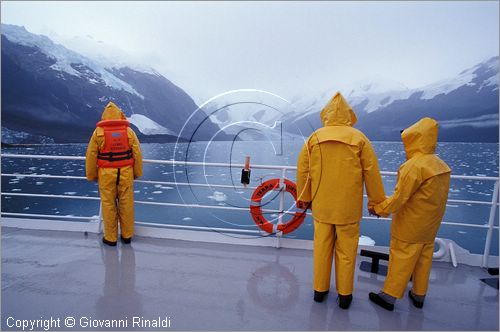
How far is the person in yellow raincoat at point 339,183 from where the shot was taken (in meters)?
1.32

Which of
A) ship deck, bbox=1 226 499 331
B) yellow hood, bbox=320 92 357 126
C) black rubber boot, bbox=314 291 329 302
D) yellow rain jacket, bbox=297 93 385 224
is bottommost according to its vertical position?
ship deck, bbox=1 226 499 331

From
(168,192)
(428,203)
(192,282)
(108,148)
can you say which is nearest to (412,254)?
(428,203)

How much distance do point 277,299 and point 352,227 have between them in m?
0.57

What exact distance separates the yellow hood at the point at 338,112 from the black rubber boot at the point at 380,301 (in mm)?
917

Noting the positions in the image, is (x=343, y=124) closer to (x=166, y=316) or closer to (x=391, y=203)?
(x=391, y=203)

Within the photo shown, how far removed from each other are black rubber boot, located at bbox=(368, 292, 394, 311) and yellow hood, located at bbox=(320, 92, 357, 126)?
36.1 inches

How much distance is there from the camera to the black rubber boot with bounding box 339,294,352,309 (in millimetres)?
1432

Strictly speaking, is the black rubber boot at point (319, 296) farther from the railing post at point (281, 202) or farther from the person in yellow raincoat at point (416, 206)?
the railing post at point (281, 202)

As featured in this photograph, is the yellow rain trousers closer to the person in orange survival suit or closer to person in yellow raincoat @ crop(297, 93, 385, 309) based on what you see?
person in yellow raincoat @ crop(297, 93, 385, 309)

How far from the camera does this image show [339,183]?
4.37ft

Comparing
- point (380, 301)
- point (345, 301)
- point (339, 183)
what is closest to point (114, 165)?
point (339, 183)

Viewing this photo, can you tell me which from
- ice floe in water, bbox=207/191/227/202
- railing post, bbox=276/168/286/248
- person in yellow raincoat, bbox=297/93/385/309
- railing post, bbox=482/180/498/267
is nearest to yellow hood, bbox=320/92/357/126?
person in yellow raincoat, bbox=297/93/385/309

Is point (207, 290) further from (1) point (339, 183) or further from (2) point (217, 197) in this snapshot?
(1) point (339, 183)

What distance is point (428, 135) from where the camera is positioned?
133cm
